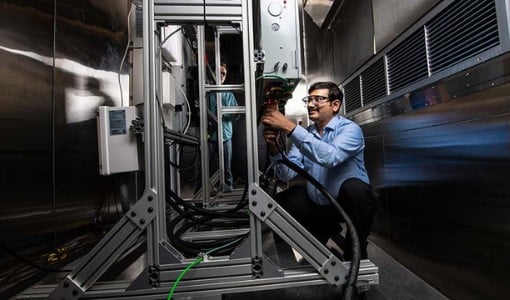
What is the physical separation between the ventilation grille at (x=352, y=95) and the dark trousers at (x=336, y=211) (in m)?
1.07

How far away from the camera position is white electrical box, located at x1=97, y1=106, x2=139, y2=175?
48.6 inches

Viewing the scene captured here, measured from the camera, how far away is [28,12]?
125 centimetres

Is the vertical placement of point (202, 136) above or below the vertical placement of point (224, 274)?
above

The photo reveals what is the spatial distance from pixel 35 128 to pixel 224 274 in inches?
44.5

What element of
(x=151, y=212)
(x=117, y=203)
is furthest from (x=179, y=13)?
(x=117, y=203)

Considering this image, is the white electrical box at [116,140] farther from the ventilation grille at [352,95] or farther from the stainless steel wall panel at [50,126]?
the ventilation grille at [352,95]

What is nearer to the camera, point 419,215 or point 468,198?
point 468,198

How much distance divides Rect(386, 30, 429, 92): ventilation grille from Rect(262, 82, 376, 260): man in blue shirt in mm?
377

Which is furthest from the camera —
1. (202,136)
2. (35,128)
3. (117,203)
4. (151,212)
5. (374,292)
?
(117,203)

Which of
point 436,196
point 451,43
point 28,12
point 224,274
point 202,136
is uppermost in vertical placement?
point 28,12

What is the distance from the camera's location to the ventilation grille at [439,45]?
0.93 m

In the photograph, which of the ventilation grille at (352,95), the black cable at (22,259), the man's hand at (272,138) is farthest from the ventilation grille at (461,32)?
the black cable at (22,259)

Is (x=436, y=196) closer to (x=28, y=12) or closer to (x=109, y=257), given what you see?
(x=109, y=257)

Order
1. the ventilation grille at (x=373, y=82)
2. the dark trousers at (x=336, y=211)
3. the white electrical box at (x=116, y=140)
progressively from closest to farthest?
1. the dark trousers at (x=336, y=211)
2. the white electrical box at (x=116, y=140)
3. the ventilation grille at (x=373, y=82)
